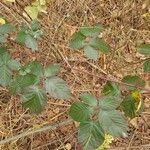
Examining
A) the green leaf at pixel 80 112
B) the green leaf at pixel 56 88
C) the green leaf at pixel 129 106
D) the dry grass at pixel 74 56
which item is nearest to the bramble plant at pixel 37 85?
the green leaf at pixel 56 88

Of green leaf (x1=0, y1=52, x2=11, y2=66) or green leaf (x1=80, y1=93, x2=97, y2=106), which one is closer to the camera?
green leaf (x1=80, y1=93, x2=97, y2=106)

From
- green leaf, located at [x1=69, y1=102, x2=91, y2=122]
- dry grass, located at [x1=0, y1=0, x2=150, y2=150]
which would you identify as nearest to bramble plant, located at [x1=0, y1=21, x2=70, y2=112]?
green leaf, located at [x1=69, y1=102, x2=91, y2=122]

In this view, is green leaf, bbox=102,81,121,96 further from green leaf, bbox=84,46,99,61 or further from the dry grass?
the dry grass

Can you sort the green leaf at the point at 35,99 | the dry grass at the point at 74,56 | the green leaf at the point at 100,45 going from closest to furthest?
the green leaf at the point at 35,99, the green leaf at the point at 100,45, the dry grass at the point at 74,56

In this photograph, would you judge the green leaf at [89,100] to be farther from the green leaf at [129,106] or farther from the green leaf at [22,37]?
the green leaf at [22,37]

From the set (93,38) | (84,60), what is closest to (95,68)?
(84,60)

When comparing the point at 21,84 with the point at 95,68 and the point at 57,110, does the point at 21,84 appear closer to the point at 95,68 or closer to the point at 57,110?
the point at 57,110
